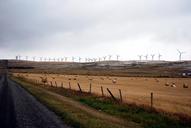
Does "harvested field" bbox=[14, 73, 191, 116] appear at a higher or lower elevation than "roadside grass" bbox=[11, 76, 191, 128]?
lower

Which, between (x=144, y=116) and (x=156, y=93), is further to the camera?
(x=156, y=93)

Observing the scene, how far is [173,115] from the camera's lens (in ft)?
81.7

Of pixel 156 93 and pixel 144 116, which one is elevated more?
pixel 144 116

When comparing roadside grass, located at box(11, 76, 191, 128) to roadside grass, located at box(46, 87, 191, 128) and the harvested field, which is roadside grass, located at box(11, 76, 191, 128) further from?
the harvested field

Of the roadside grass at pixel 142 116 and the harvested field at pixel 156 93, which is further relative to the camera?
the harvested field at pixel 156 93

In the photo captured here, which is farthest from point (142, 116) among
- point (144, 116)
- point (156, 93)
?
point (156, 93)

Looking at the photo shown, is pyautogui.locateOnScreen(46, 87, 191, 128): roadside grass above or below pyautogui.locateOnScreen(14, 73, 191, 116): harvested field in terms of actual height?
above

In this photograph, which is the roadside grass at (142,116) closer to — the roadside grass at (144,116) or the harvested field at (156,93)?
the roadside grass at (144,116)

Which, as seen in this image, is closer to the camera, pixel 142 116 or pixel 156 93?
pixel 142 116

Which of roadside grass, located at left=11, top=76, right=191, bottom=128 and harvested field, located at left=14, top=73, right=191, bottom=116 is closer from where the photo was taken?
roadside grass, located at left=11, top=76, right=191, bottom=128

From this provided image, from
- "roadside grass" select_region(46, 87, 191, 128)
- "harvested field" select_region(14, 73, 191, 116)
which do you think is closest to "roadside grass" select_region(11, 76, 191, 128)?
"roadside grass" select_region(46, 87, 191, 128)

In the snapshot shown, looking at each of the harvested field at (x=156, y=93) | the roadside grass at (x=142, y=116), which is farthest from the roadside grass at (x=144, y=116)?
the harvested field at (x=156, y=93)

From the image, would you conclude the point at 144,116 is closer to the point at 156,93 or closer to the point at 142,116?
the point at 142,116

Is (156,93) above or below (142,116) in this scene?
below
